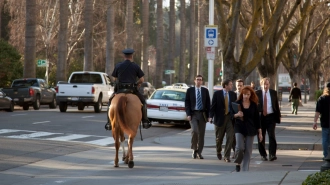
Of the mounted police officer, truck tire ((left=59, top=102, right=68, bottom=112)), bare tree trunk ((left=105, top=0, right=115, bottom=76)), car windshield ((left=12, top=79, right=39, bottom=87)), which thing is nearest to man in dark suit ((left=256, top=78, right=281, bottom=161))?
the mounted police officer

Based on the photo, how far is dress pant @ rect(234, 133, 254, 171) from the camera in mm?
14875

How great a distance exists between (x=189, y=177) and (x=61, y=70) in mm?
44334

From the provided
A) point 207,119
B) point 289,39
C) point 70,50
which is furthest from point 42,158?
point 70,50

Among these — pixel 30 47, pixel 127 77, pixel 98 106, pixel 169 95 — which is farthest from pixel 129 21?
pixel 127 77

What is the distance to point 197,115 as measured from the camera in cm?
1823

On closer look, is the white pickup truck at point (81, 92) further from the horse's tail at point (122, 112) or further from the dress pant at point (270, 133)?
the horse's tail at point (122, 112)

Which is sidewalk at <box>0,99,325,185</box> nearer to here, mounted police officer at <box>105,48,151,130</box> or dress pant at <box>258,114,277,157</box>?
dress pant at <box>258,114,277,157</box>

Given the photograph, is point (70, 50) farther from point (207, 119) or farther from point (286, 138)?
point (207, 119)

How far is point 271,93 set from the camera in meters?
18.3

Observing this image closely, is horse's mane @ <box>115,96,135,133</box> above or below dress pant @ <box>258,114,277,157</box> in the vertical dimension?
above

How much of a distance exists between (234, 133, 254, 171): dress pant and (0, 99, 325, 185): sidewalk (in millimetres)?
518

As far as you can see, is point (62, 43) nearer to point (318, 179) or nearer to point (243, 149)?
point (243, 149)

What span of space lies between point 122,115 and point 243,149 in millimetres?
2748

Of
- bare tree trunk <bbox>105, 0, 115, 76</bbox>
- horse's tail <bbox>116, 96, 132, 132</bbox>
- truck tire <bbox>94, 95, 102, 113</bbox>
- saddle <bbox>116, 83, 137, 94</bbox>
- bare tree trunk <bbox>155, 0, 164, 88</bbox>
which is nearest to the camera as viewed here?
horse's tail <bbox>116, 96, 132, 132</bbox>
